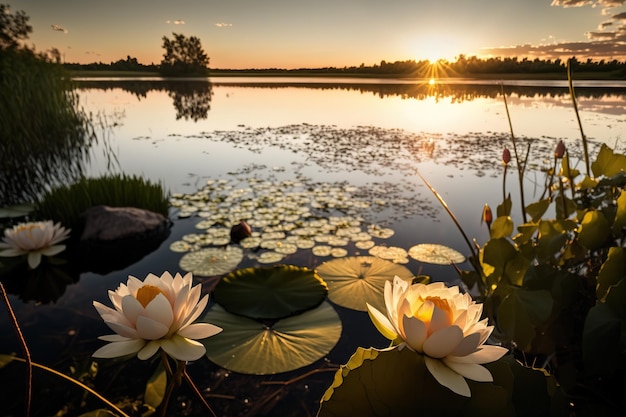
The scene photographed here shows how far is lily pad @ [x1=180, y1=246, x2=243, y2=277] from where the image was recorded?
10.4ft

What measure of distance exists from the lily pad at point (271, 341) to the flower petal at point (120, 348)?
1.19 metres

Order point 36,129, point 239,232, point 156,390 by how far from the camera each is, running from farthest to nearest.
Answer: point 36,129
point 239,232
point 156,390

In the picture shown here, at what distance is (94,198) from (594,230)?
5113 millimetres

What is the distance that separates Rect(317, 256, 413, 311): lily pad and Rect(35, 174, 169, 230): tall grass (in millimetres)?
2770

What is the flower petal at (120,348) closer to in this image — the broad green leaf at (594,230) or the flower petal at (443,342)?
the flower petal at (443,342)

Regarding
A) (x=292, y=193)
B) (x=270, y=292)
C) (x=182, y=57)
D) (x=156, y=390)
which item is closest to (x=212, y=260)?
(x=270, y=292)

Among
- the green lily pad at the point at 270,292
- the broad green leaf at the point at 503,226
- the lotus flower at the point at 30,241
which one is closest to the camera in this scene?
the broad green leaf at the point at 503,226

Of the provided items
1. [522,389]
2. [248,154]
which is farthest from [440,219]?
[248,154]

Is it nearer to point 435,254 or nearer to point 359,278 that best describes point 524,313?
point 359,278

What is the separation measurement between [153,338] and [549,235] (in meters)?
1.76

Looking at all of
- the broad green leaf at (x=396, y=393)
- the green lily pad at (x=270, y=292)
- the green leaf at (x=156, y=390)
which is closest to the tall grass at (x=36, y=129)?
the green lily pad at (x=270, y=292)

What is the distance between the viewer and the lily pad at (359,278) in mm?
2658

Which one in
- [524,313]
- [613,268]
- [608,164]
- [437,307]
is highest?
[608,164]

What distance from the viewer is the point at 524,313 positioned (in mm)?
1334
